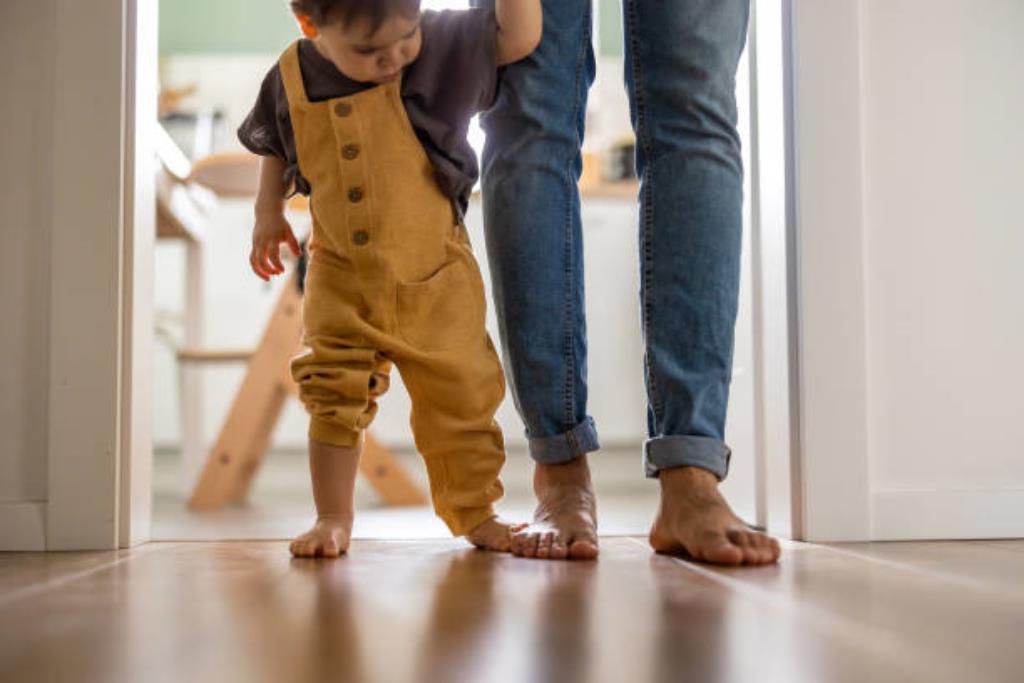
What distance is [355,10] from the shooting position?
0.99m

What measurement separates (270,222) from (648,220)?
0.42 m

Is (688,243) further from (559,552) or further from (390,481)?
(390,481)

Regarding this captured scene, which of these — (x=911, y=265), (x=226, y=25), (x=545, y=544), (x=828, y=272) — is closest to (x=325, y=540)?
(x=545, y=544)

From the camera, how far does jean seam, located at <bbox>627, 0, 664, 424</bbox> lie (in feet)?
3.47

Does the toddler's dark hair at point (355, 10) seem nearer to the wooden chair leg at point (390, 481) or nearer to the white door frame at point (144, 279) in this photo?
the white door frame at point (144, 279)

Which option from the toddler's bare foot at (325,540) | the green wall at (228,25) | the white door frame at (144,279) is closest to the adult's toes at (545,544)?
the toddler's bare foot at (325,540)

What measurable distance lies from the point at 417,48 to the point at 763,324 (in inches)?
22.4

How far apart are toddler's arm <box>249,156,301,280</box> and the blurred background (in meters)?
0.41

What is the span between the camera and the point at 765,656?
0.56 meters

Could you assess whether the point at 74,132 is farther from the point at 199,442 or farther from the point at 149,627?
the point at 199,442

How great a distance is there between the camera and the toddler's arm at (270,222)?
3.81ft

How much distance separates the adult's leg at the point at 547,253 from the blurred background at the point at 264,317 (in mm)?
349

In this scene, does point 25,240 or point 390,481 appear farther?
point 390,481

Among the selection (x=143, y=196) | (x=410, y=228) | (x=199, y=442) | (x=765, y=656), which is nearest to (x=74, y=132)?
(x=143, y=196)
